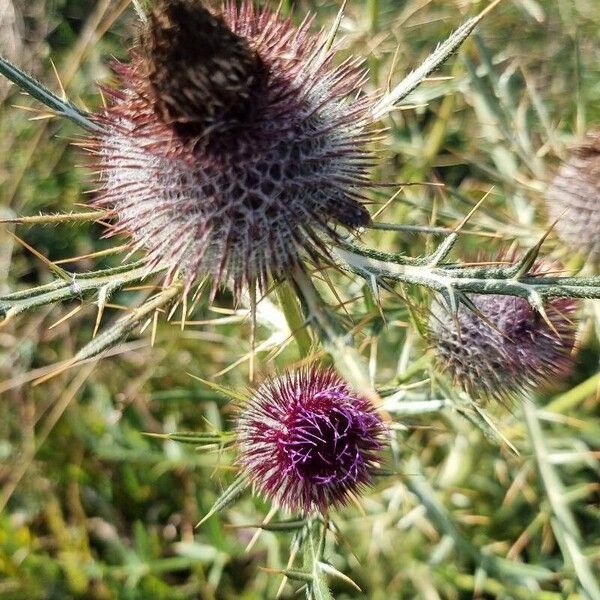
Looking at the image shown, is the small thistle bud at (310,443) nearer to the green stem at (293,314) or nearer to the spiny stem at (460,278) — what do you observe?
the green stem at (293,314)

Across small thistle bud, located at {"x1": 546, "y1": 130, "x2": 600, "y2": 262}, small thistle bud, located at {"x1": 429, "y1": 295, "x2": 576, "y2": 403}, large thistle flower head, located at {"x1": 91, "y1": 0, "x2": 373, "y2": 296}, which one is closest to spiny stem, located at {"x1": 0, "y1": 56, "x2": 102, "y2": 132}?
large thistle flower head, located at {"x1": 91, "y1": 0, "x2": 373, "y2": 296}

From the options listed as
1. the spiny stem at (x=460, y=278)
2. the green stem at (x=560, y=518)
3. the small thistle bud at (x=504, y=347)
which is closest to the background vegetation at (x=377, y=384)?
the green stem at (x=560, y=518)

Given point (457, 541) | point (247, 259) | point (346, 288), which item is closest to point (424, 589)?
point (457, 541)

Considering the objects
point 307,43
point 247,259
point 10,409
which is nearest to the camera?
point 247,259

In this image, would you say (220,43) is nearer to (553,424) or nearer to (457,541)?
(457,541)

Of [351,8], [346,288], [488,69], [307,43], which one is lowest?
[346,288]

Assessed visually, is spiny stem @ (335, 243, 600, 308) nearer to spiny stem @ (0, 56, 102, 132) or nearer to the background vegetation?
the background vegetation

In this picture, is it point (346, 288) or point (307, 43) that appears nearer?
point (307, 43)

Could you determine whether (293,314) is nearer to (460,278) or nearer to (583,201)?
(460,278)

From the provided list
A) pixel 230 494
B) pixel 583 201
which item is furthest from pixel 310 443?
pixel 583 201
